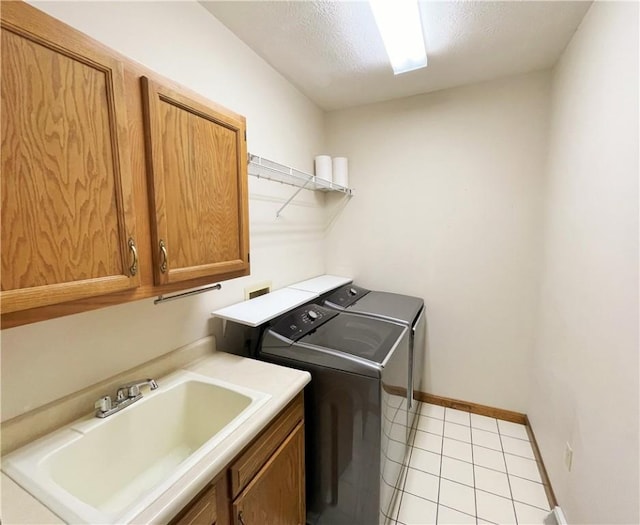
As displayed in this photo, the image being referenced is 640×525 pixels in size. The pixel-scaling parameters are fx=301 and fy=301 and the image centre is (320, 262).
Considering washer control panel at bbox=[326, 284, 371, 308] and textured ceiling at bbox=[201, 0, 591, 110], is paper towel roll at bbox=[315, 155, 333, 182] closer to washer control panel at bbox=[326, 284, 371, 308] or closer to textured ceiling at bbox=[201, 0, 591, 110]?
textured ceiling at bbox=[201, 0, 591, 110]

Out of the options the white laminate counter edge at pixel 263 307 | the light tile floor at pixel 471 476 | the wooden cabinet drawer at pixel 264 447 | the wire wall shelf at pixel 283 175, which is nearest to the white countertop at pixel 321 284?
the white laminate counter edge at pixel 263 307

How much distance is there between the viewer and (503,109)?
2152 mm

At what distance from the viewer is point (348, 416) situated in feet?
4.36

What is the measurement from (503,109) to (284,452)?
2.54 meters

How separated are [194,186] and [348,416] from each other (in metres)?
1.14

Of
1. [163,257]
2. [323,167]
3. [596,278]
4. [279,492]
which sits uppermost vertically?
[323,167]

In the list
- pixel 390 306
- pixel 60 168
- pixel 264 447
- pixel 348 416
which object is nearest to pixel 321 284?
pixel 390 306

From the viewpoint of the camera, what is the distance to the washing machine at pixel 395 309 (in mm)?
1917

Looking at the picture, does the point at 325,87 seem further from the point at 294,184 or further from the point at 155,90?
the point at 155,90

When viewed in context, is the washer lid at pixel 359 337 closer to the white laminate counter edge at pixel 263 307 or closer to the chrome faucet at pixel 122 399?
the white laminate counter edge at pixel 263 307

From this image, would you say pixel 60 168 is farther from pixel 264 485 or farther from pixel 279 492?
pixel 279 492

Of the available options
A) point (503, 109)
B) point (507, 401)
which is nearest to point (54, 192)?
point (503, 109)

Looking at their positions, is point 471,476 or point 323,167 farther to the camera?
point 323,167

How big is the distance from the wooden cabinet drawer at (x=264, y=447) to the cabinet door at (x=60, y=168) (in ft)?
2.17
